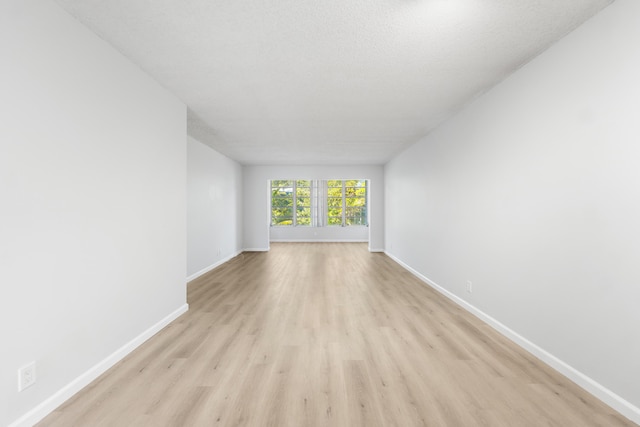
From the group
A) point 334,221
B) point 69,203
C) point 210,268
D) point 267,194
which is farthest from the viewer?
point 334,221

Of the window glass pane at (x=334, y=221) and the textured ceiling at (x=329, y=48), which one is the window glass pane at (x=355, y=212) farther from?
the textured ceiling at (x=329, y=48)

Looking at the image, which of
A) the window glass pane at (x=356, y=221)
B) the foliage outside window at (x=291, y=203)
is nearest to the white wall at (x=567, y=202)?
the window glass pane at (x=356, y=221)

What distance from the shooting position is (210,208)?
583 cm

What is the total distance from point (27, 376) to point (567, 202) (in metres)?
3.54

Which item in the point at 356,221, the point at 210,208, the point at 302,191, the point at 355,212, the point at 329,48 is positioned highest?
the point at 329,48

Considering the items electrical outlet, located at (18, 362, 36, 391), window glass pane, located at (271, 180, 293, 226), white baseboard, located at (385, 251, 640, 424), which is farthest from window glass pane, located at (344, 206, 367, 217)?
electrical outlet, located at (18, 362, 36, 391)

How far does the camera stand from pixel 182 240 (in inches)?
130

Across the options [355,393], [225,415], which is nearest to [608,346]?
[355,393]

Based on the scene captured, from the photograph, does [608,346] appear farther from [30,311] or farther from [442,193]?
[30,311]

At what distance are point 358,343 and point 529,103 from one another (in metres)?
2.54

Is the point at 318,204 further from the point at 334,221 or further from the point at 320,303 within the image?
the point at 320,303

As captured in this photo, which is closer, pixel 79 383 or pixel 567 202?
pixel 79 383

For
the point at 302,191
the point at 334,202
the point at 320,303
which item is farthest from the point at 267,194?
the point at 320,303

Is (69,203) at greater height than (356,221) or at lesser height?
greater
